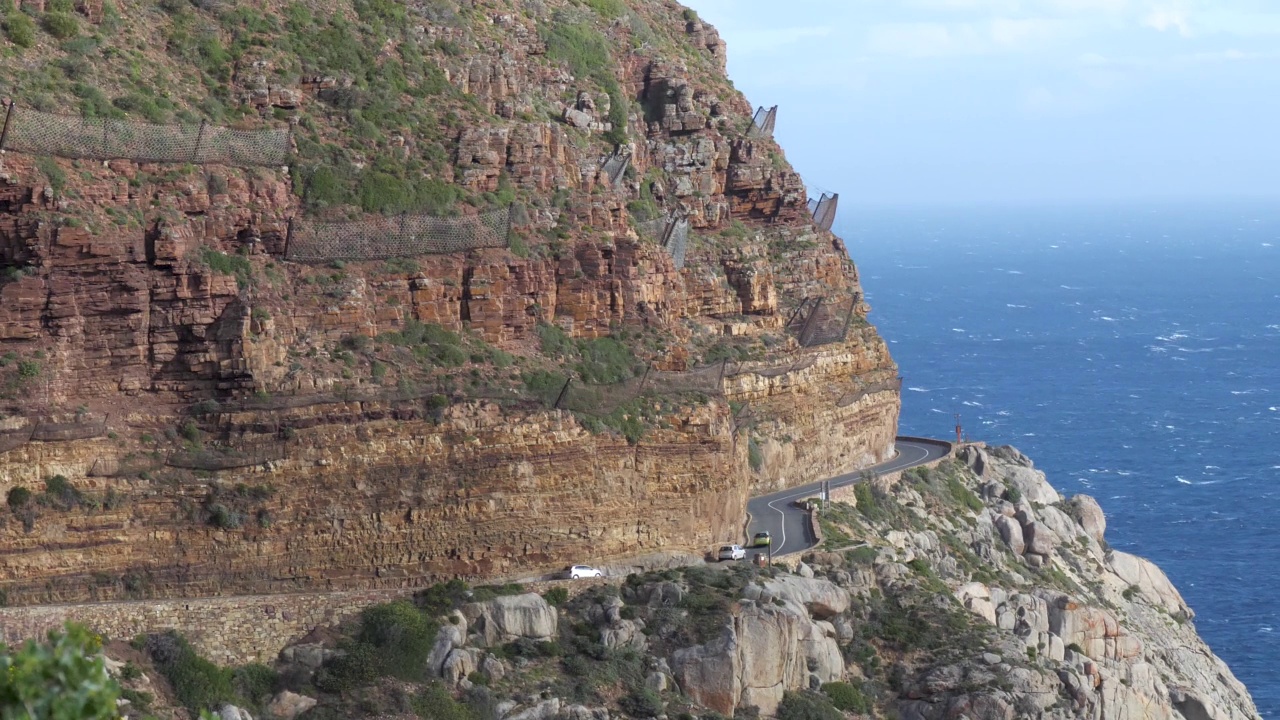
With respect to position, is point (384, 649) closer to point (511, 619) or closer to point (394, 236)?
point (511, 619)

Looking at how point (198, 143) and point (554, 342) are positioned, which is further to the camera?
point (554, 342)

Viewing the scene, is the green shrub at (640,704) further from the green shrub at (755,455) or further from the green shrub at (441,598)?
the green shrub at (755,455)

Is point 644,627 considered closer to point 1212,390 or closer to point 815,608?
point 815,608

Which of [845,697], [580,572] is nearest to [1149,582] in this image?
[845,697]

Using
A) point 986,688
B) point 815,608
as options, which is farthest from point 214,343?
point 986,688

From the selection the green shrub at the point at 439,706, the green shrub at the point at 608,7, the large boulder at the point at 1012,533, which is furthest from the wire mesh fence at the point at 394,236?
the large boulder at the point at 1012,533
